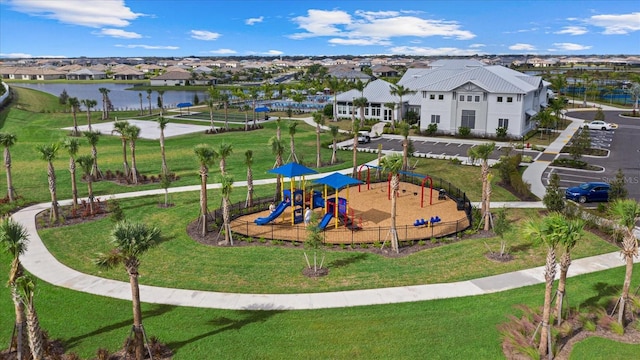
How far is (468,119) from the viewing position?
6450 centimetres

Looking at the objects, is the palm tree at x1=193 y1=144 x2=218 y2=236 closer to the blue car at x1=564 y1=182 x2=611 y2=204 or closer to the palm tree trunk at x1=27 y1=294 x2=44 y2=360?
the palm tree trunk at x1=27 y1=294 x2=44 y2=360

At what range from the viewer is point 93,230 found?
28.2 meters

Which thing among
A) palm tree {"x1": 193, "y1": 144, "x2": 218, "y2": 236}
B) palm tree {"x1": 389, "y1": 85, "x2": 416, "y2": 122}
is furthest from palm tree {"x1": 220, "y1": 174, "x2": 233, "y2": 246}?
palm tree {"x1": 389, "y1": 85, "x2": 416, "y2": 122}

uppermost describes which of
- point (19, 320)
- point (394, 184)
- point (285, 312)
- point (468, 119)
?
point (468, 119)

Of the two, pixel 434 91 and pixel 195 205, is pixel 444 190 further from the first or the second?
pixel 434 91

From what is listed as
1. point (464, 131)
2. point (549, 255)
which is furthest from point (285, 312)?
point (464, 131)

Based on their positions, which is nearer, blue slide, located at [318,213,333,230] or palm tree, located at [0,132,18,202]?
blue slide, located at [318,213,333,230]

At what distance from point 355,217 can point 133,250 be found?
1776 cm

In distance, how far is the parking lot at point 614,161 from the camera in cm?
4010

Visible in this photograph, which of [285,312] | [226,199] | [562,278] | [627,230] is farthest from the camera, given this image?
[226,199]

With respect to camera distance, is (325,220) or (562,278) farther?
(325,220)

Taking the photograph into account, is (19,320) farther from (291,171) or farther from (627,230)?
(627,230)

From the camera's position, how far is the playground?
1072 inches

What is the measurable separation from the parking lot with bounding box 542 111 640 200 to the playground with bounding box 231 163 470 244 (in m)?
14.1
